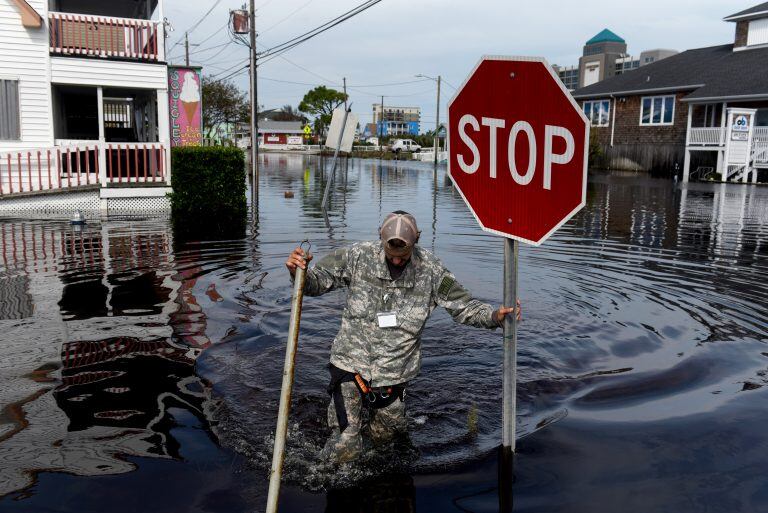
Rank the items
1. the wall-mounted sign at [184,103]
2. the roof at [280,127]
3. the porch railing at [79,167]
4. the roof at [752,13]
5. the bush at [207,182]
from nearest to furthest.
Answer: the porch railing at [79,167], the bush at [207,182], the wall-mounted sign at [184,103], the roof at [752,13], the roof at [280,127]

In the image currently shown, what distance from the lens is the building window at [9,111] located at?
61.9ft

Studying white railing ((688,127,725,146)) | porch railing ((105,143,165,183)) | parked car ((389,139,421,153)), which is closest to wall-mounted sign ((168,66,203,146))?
porch railing ((105,143,165,183))

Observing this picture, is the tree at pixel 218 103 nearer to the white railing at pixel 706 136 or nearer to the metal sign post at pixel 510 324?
the white railing at pixel 706 136

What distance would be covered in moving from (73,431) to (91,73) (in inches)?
668

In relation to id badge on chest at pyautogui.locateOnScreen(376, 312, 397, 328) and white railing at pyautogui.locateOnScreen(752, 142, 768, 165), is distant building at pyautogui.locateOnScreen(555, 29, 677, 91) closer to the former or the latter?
white railing at pyautogui.locateOnScreen(752, 142, 768, 165)

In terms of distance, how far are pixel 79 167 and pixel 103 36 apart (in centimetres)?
421

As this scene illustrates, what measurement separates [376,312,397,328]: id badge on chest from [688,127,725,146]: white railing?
36.6 metres

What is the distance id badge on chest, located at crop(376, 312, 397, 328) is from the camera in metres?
4.27

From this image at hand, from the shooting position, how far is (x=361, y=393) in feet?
14.4

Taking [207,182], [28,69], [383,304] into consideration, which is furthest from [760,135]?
[383,304]

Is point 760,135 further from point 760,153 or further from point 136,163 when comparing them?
point 136,163

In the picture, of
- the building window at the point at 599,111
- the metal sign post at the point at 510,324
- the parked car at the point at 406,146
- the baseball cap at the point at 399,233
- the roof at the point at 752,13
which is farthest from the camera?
the parked car at the point at 406,146

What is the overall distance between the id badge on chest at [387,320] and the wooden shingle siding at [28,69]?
18.0 metres

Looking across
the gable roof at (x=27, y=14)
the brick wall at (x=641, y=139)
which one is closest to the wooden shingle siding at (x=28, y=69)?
the gable roof at (x=27, y=14)
